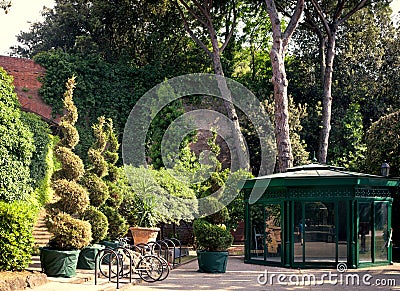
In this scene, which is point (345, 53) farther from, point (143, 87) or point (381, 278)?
point (381, 278)

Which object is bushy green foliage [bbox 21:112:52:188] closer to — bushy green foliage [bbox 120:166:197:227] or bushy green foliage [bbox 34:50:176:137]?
bushy green foliage [bbox 120:166:197:227]

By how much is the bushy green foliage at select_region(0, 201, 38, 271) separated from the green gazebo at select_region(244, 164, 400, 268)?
6.20 meters

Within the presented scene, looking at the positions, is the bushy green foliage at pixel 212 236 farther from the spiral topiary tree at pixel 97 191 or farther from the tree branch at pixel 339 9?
the tree branch at pixel 339 9

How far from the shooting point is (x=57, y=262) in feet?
33.3

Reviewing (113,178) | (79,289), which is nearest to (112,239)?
(113,178)

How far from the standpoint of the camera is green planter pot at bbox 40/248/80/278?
10148 millimetres

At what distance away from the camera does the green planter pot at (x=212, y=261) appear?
12.1 m

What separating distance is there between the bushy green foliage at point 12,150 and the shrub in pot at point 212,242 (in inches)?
181

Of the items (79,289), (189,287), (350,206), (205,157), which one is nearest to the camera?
(79,289)

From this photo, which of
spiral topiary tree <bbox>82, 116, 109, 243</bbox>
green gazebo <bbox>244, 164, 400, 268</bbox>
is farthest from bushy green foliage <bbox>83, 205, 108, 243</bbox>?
green gazebo <bbox>244, 164, 400, 268</bbox>

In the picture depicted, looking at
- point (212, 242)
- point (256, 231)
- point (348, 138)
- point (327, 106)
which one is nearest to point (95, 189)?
point (212, 242)

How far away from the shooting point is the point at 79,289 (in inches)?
356

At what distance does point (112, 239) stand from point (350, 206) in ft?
19.4

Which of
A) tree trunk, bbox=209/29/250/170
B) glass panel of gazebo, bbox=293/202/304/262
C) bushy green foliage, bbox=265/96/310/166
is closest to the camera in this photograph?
glass panel of gazebo, bbox=293/202/304/262
